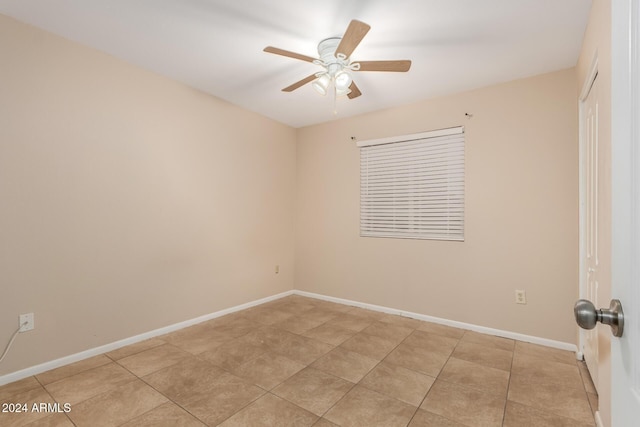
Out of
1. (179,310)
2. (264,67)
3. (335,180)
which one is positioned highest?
(264,67)

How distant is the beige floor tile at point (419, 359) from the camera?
7.68 feet

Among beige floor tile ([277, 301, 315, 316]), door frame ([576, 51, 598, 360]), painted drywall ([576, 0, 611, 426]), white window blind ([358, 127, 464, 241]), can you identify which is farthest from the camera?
beige floor tile ([277, 301, 315, 316])

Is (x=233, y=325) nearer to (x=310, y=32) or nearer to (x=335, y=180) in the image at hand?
(x=335, y=180)

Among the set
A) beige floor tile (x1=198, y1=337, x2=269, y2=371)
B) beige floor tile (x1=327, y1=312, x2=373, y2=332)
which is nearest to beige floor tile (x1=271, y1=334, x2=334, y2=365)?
beige floor tile (x1=198, y1=337, x2=269, y2=371)

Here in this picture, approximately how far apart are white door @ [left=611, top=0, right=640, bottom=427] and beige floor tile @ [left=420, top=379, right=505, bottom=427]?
1352mm

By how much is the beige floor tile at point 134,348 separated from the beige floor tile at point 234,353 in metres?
0.56

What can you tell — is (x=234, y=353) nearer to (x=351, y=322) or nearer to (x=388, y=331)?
(x=351, y=322)

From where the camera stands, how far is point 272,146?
4.25 metres

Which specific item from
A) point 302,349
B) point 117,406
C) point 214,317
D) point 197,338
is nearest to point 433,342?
point 302,349

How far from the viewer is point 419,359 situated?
2.49 metres

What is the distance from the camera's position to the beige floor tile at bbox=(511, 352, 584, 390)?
2.16 m

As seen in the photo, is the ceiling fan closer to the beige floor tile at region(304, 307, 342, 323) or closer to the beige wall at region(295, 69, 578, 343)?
the beige wall at region(295, 69, 578, 343)

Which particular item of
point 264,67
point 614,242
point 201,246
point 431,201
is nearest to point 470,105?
point 431,201

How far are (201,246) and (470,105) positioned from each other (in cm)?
333
